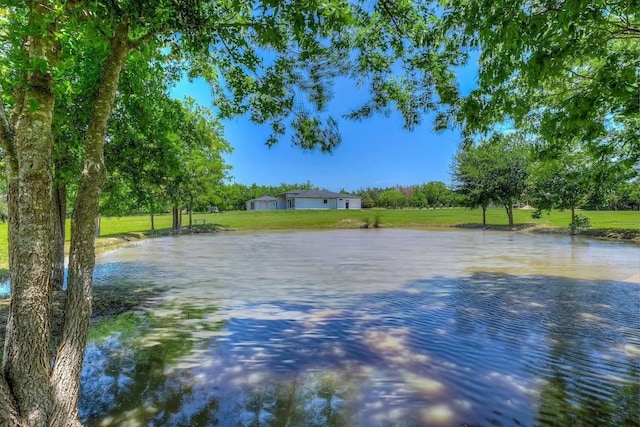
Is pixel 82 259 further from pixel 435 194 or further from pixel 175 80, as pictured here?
pixel 435 194

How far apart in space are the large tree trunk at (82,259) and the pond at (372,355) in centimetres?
74

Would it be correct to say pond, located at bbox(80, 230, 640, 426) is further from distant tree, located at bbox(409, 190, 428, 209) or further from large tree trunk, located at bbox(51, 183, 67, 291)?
distant tree, located at bbox(409, 190, 428, 209)

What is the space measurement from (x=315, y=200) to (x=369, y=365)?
64664 millimetres

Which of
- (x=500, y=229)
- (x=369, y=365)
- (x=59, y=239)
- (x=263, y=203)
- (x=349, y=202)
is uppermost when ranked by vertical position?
(x=263, y=203)

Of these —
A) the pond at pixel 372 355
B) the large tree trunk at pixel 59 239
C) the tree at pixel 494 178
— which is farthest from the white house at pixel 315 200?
the large tree trunk at pixel 59 239

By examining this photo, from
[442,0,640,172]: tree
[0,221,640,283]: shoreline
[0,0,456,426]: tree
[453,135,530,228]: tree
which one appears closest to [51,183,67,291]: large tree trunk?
[0,221,640,283]: shoreline

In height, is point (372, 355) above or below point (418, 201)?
below

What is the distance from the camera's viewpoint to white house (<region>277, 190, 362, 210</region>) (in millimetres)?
68250

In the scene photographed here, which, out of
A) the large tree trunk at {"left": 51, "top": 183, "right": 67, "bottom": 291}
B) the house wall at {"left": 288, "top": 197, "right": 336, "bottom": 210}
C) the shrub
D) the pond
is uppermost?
the house wall at {"left": 288, "top": 197, "right": 336, "bottom": 210}

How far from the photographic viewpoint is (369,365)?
4.94m

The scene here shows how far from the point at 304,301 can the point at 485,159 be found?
3233 cm

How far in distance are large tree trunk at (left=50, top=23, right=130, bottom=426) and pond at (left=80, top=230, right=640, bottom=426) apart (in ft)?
2.44

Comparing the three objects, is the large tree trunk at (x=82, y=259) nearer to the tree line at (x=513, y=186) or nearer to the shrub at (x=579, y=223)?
the tree line at (x=513, y=186)

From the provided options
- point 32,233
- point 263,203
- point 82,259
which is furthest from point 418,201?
point 32,233
